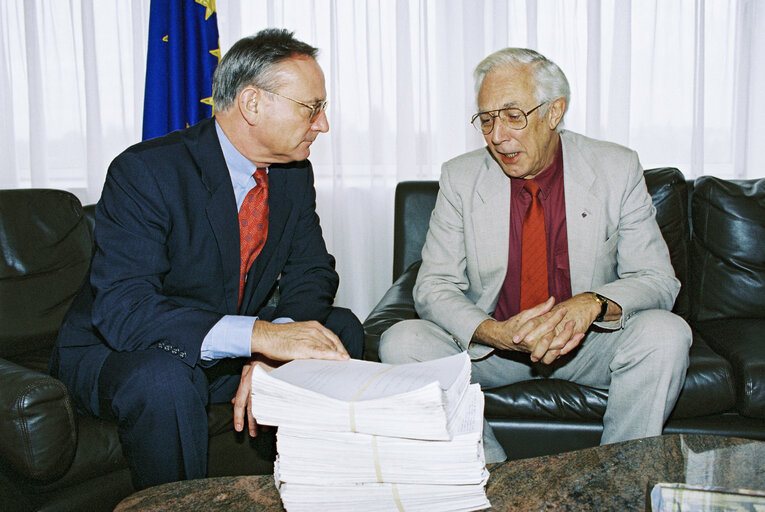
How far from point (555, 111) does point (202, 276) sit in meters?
1.10

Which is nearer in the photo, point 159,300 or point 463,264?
point 159,300

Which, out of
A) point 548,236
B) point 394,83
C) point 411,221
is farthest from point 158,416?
point 394,83

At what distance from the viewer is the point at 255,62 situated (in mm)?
1653

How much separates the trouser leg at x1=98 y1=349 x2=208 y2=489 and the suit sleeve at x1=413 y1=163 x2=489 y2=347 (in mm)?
744

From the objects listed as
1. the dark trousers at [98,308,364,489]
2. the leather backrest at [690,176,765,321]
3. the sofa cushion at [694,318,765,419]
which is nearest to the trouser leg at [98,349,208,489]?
the dark trousers at [98,308,364,489]

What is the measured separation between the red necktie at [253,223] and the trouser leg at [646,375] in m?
1.00

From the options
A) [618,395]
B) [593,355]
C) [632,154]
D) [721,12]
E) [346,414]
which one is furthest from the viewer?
[721,12]

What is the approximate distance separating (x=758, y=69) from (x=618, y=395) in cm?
210

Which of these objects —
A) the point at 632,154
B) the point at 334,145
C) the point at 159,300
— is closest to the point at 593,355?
the point at 632,154

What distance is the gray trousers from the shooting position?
5.43 feet

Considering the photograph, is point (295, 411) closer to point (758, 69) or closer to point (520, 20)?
point (520, 20)

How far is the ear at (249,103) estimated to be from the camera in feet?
5.49

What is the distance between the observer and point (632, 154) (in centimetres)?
202

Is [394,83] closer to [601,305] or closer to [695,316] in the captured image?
[695,316]
